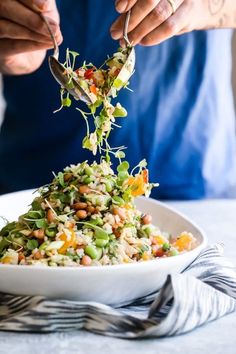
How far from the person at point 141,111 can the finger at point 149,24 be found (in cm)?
42

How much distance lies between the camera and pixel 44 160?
2074 mm

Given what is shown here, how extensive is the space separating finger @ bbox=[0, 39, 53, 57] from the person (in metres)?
0.10

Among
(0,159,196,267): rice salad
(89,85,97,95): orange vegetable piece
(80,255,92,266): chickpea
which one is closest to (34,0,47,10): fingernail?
(89,85,97,95): orange vegetable piece

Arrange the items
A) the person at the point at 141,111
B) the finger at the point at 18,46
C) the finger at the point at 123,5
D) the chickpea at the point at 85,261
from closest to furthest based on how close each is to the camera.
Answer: the chickpea at the point at 85,261 < the finger at the point at 123,5 < the finger at the point at 18,46 < the person at the point at 141,111

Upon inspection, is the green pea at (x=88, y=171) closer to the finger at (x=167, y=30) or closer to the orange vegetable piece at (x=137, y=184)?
the orange vegetable piece at (x=137, y=184)

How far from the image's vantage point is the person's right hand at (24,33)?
1581 mm

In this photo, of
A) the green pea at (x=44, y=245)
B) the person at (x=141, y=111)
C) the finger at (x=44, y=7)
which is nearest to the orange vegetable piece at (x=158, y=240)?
the green pea at (x=44, y=245)

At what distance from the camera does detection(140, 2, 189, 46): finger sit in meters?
1.56

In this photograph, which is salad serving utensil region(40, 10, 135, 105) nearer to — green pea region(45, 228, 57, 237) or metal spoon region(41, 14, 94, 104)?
metal spoon region(41, 14, 94, 104)

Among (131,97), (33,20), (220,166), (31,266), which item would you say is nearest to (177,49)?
(131,97)

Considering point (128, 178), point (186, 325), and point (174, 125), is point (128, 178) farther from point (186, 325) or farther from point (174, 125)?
point (174, 125)

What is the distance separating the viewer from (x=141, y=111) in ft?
6.73

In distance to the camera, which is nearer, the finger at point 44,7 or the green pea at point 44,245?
the green pea at point 44,245

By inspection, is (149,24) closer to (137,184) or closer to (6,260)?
(137,184)
